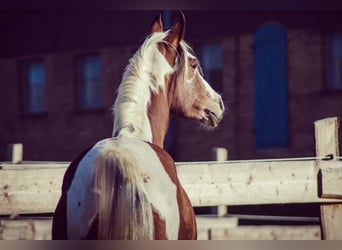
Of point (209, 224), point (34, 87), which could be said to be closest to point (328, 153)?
point (209, 224)

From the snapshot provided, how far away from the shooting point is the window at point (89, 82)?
1155cm

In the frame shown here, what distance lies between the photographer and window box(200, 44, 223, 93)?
34.0ft

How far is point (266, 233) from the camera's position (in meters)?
4.98

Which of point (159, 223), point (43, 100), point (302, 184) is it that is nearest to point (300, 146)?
point (43, 100)

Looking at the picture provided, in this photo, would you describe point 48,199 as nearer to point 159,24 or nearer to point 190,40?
point 159,24

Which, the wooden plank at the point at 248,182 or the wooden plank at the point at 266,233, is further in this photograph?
the wooden plank at the point at 266,233

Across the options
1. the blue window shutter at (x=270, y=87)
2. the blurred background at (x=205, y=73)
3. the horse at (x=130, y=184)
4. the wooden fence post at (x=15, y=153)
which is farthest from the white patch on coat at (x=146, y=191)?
the blue window shutter at (x=270, y=87)

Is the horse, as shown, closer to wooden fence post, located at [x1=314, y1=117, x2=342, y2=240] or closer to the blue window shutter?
wooden fence post, located at [x1=314, y1=117, x2=342, y2=240]

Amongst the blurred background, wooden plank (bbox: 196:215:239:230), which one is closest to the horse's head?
wooden plank (bbox: 196:215:239:230)

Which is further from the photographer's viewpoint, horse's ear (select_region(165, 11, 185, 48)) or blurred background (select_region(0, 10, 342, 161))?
blurred background (select_region(0, 10, 342, 161))

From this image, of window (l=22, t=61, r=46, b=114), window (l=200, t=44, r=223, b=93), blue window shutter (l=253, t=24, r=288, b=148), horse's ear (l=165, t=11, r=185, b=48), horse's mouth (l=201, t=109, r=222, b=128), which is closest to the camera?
horse's ear (l=165, t=11, r=185, b=48)

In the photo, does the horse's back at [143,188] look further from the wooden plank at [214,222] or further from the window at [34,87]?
the window at [34,87]

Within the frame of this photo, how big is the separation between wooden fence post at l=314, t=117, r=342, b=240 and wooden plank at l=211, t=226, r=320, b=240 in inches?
56.3

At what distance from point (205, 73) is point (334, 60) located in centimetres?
217
